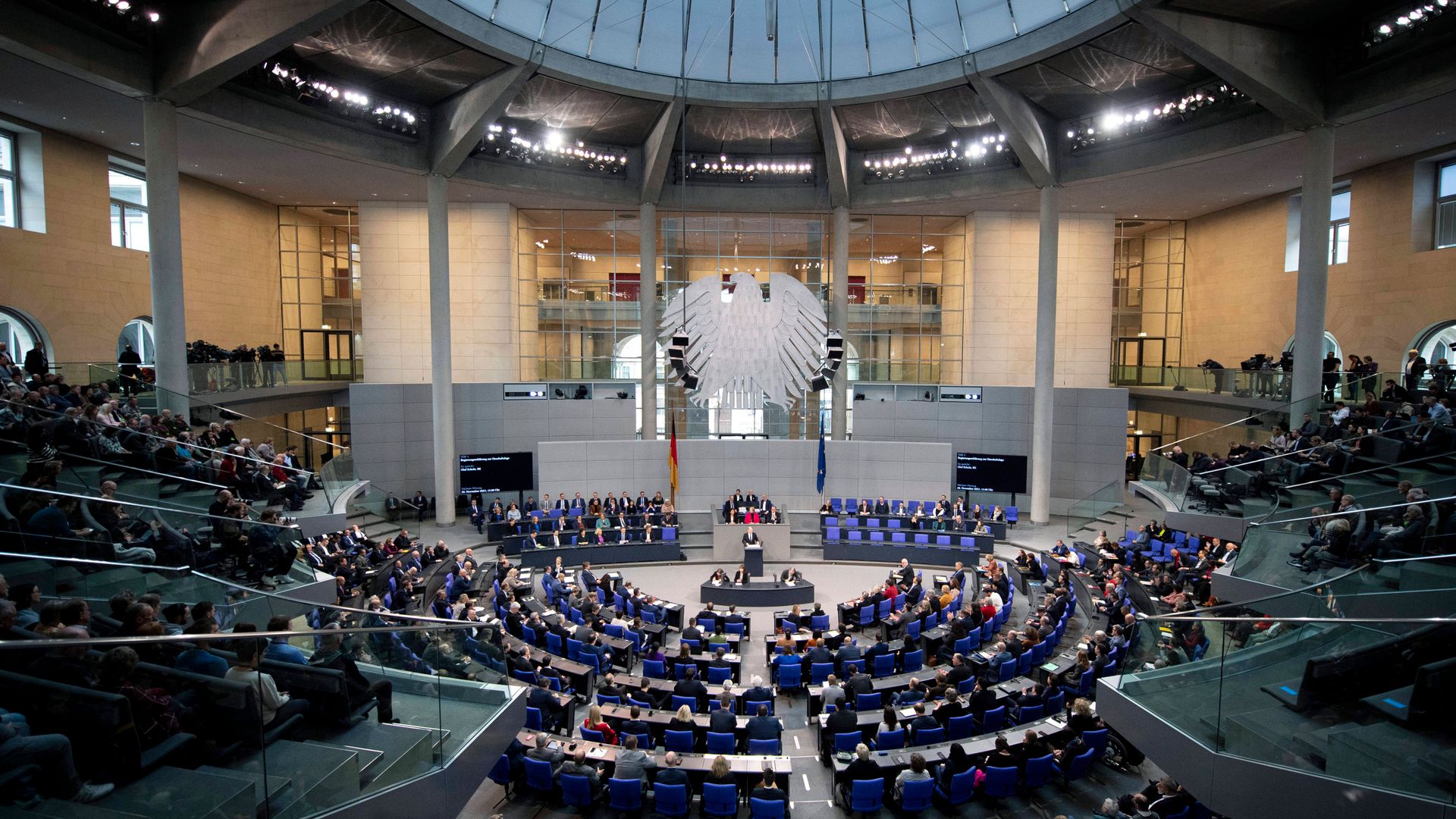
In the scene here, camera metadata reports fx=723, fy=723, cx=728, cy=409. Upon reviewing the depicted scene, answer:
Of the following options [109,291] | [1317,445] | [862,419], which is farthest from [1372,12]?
[109,291]

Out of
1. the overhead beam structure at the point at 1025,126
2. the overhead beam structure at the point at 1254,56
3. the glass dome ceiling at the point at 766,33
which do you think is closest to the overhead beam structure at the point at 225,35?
the glass dome ceiling at the point at 766,33

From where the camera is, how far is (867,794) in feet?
27.0

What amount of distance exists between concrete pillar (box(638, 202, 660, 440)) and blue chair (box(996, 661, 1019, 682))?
47.6 ft

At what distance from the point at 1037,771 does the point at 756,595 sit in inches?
311

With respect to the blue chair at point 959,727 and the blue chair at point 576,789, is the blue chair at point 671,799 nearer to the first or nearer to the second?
the blue chair at point 576,789

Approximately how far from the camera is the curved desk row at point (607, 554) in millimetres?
18297

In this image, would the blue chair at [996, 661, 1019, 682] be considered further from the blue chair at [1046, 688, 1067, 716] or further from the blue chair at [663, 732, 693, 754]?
the blue chair at [663, 732, 693, 754]

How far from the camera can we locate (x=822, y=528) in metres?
20.0

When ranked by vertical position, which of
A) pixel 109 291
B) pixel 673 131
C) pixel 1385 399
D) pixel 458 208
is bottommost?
pixel 1385 399

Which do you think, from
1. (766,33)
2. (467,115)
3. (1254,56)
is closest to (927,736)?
(1254,56)

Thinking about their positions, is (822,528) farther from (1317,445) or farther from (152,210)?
(152,210)

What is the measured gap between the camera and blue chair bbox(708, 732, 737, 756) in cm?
905

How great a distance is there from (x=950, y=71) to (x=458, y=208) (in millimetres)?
15508

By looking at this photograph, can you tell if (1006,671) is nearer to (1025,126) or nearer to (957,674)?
(957,674)
